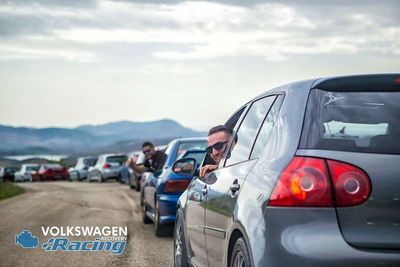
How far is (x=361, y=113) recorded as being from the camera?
4414 millimetres

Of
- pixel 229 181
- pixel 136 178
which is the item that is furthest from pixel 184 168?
pixel 136 178

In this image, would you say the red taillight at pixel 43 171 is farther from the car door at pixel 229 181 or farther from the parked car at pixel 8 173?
the car door at pixel 229 181

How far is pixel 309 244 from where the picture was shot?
4023mm

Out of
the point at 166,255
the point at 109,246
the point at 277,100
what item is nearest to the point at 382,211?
the point at 277,100

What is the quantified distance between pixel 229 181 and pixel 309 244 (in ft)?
4.47

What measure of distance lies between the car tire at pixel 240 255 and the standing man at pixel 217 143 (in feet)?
5.28

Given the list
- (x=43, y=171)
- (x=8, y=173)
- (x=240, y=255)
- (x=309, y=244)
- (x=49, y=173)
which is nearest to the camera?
(x=309, y=244)

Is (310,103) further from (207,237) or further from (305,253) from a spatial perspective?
(207,237)

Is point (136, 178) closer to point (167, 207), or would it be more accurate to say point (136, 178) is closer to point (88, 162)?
point (167, 207)

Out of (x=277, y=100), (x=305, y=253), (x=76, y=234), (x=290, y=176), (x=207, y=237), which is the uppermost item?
(x=277, y=100)

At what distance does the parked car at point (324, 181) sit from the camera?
13.1 feet

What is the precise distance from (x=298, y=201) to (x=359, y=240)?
0.37 metres

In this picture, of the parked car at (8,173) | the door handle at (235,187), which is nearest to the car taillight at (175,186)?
the door handle at (235,187)

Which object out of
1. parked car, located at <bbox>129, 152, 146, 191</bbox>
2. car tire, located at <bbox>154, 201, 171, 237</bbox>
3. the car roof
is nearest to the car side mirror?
the car roof
